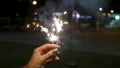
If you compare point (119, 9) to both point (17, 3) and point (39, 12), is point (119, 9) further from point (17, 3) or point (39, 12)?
point (39, 12)

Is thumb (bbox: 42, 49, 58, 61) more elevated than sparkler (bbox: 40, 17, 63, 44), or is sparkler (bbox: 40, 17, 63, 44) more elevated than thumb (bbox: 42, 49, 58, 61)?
sparkler (bbox: 40, 17, 63, 44)

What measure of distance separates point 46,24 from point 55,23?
0.07 meters

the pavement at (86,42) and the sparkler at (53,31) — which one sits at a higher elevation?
the sparkler at (53,31)

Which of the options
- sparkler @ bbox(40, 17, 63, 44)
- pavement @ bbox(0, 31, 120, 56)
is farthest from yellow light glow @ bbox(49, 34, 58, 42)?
pavement @ bbox(0, 31, 120, 56)

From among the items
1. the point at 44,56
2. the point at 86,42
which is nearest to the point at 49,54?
the point at 44,56

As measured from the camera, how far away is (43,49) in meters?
1.92

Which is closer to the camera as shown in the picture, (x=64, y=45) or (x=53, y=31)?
(x=53, y=31)

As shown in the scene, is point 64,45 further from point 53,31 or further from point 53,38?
point 53,38

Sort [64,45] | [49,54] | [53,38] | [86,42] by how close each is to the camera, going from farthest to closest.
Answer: [86,42]
[64,45]
[53,38]
[49,54]

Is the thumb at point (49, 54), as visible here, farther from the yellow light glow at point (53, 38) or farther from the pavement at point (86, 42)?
the pavement at point (86, 42)

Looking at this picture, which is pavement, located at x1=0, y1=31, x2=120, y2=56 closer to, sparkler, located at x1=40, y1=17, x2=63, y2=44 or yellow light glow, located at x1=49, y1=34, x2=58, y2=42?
sparkler, located at x1=40, y1=17, x2=63, y2=44

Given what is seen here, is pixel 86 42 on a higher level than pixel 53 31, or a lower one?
lower

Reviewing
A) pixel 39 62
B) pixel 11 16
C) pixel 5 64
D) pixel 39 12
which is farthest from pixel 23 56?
pixel 11 16

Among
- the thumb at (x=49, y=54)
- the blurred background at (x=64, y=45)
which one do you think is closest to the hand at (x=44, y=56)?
the thumb at (x=49, y=54)
